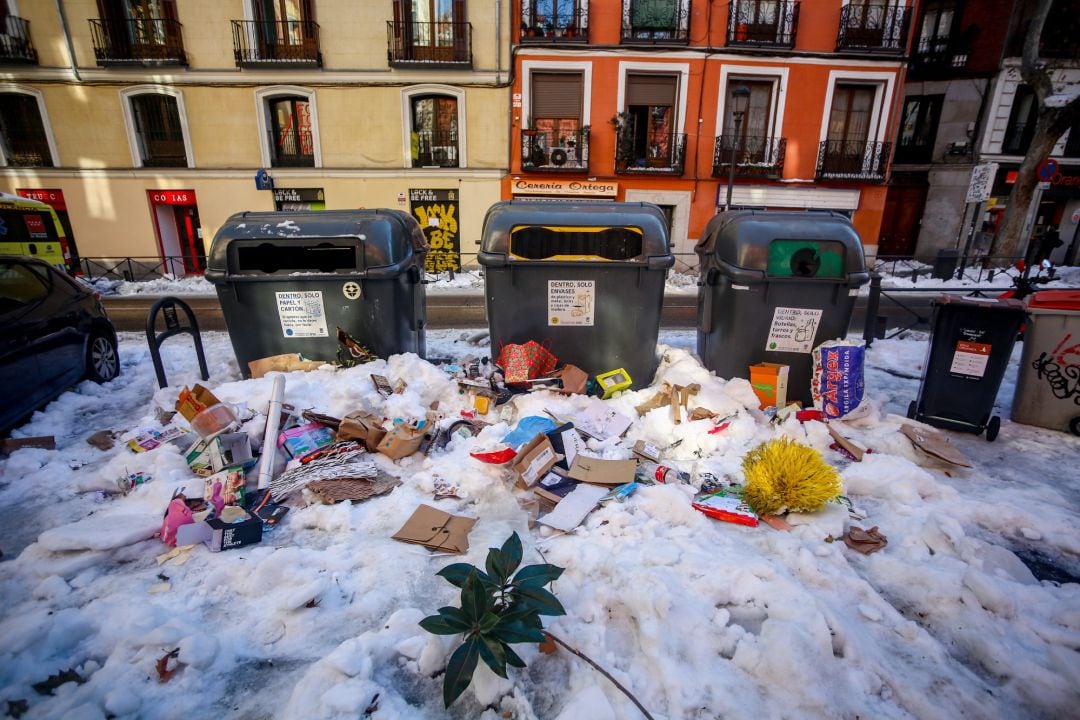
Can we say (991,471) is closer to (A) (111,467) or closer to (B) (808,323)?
(B) (808,323)

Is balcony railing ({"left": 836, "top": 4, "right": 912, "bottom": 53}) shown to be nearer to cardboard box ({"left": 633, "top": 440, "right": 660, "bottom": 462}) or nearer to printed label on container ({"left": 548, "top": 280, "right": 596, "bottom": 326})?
printed label on container ({"left": 548, "top": 280, "right": 596, "bottom": 326})

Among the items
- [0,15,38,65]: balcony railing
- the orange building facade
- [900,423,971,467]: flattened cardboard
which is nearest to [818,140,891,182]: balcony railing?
the orange building facade

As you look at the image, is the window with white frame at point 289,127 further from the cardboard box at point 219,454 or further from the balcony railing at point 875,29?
the balcony railing at point 875,29

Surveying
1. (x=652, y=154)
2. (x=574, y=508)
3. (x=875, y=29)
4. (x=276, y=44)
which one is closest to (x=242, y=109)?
(x=276, y=44)

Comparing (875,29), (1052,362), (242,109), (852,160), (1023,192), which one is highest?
(875,29)

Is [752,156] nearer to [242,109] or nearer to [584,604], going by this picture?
[242,109]

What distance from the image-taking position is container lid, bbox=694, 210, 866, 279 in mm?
4434

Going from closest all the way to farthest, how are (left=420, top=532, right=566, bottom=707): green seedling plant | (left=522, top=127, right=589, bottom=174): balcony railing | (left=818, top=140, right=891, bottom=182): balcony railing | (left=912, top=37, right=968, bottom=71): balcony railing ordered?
(left=420, top=532, right=566, bottom=707): green seedling plant
(left=522, top=127, right=589, bottom=174): balcony railing
(left=818, top=140, right=891, bottom=182): balcony railing
(left=912, top=37, right=968, bottom=71): balcony railing

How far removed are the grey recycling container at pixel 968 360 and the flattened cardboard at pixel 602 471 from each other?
298cm

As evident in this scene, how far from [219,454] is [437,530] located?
168 cm

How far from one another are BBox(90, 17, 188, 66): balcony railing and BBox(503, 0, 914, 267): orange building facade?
32.8 feet

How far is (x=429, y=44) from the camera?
48.2 feet

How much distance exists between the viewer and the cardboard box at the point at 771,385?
14.7ft

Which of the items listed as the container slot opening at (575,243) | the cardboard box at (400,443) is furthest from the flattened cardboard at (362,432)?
the container slot opening at (575,243)
